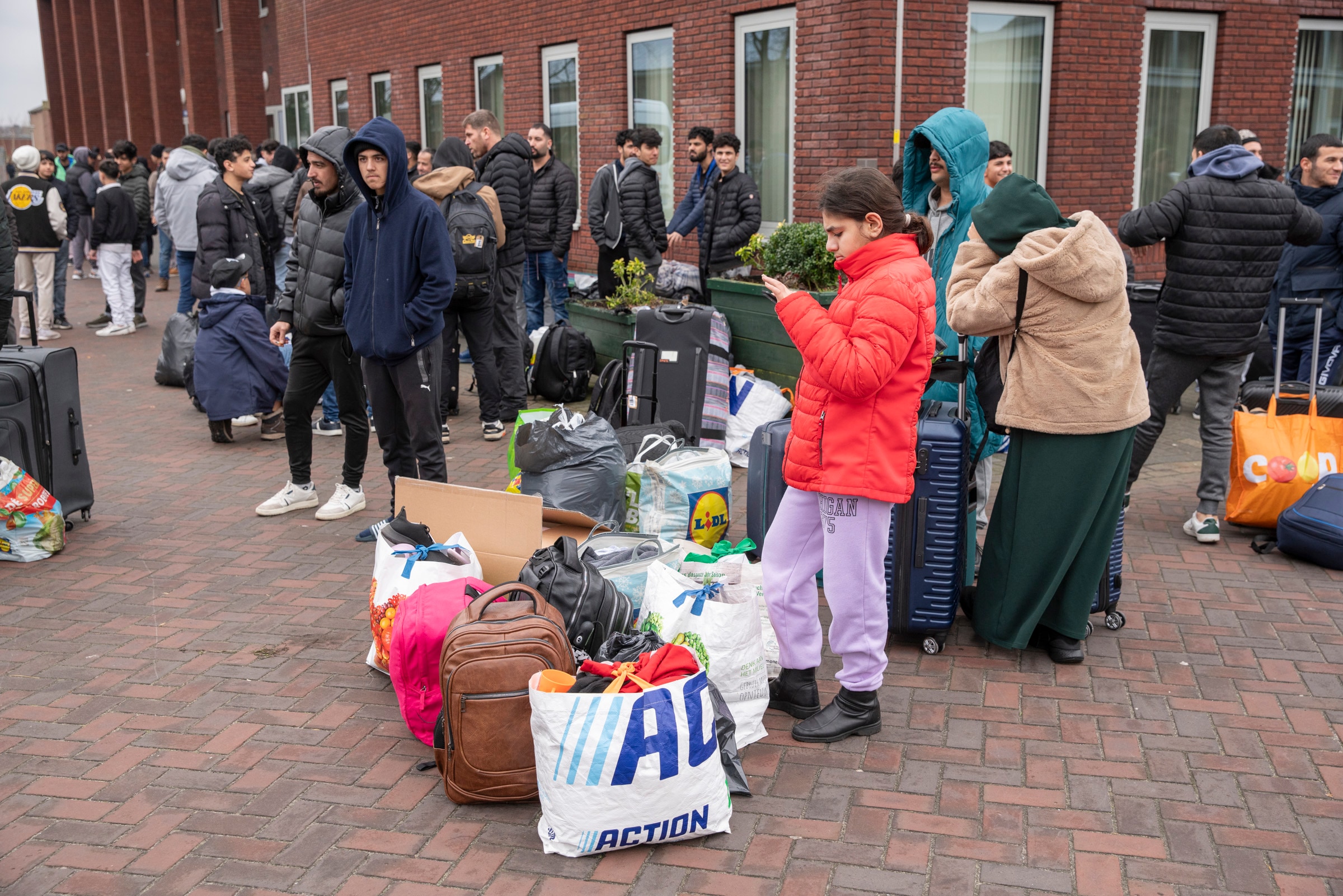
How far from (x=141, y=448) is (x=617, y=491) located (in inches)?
174

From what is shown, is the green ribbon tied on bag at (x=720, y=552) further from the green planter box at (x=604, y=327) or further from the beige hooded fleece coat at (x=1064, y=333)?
the green planter box at (x=604, y=327)

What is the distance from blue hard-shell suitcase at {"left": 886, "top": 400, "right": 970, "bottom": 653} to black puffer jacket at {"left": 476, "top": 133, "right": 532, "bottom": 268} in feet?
16.5

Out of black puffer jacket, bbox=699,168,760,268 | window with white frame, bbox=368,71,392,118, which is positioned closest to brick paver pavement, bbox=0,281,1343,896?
black puffer jacket, bbox=699,168,760,268

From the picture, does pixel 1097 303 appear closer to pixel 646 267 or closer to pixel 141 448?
pixel 646 267

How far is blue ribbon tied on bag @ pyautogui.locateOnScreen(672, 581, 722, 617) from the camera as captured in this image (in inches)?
151

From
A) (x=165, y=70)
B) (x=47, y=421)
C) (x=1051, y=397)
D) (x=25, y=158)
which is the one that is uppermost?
(x=165, y=70)

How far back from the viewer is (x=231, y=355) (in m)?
8.16

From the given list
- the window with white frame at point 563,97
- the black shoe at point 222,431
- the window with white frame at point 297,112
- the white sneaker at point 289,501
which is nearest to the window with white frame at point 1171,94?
the window with white frame at point 563,97

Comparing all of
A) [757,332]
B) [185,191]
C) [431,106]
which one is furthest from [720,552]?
[431,106]

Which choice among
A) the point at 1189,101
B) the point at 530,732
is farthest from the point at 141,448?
the point at 1189,101

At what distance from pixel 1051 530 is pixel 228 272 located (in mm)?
6146

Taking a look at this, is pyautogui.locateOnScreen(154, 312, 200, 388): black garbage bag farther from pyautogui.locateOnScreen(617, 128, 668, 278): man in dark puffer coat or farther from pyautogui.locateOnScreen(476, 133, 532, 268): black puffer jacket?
pyautogui.locateOnScreen(617, 128, 668, 278): man in dark puffer coat

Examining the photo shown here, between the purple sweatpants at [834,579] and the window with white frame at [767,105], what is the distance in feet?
23.5

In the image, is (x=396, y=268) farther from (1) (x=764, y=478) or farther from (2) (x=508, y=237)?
(2) (x=508, y=237)
